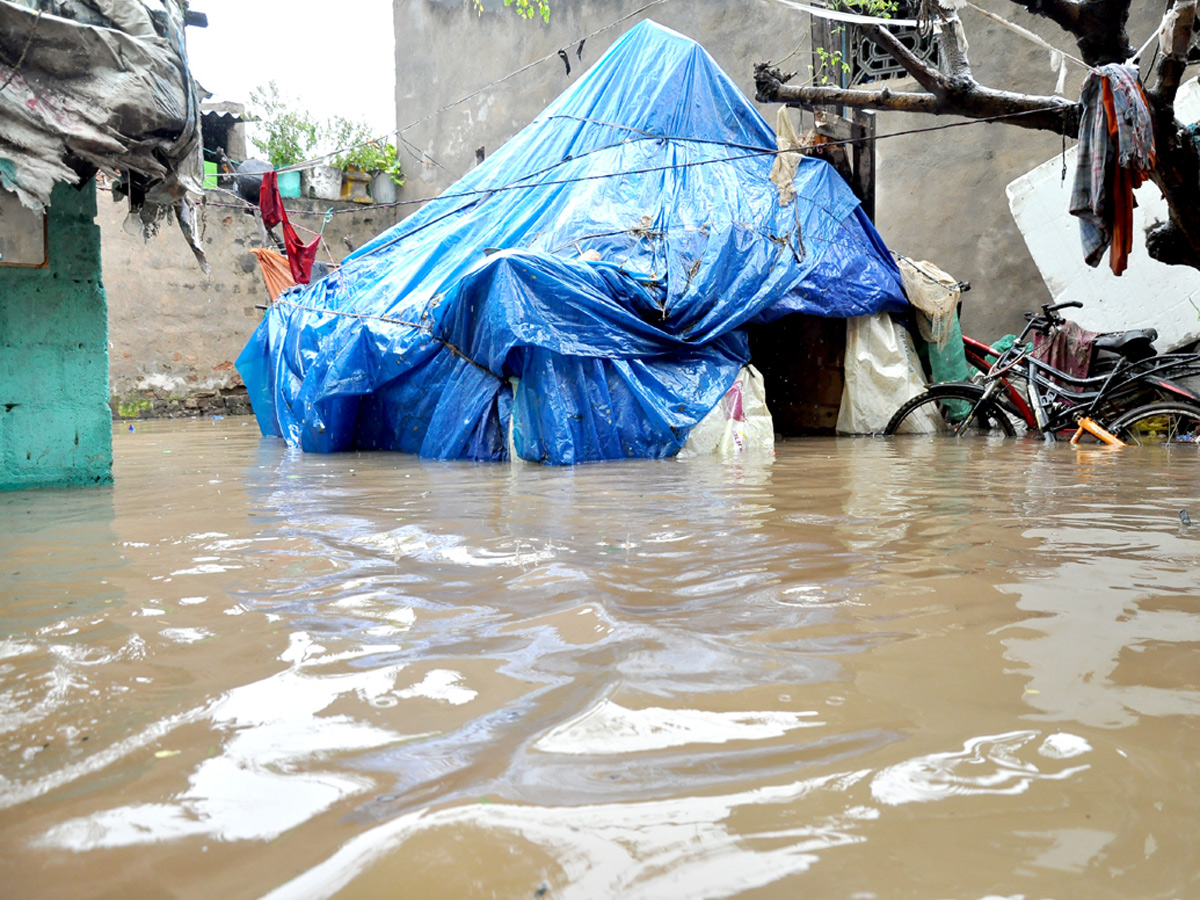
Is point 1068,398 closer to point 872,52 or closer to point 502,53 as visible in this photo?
point 872,52

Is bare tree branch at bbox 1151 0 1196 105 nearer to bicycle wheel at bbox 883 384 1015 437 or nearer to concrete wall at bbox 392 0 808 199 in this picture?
bicycle wheel at bbox 883 384 1015 437

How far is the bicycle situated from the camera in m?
5.16

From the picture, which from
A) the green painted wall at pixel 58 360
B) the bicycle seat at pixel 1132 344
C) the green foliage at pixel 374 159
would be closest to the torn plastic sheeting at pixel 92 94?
the green painted wall at pixel 58 360

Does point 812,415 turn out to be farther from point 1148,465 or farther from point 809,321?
point 1148,465

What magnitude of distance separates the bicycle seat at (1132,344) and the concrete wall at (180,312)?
9.70 meters

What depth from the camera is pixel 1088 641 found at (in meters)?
1.35

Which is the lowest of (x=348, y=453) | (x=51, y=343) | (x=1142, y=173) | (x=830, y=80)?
(x=348, y=453)

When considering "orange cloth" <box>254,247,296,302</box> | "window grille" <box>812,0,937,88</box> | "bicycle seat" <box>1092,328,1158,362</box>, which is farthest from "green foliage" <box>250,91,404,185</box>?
"bicycle seat" <box>1092,328,1158,362</box>

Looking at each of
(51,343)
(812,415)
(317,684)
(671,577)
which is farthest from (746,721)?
(812,415)

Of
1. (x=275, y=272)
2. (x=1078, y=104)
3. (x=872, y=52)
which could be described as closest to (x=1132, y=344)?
(x=1078, y=104)

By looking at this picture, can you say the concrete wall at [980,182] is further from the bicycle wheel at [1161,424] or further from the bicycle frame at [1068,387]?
the bicycle wheel at [1161,424]

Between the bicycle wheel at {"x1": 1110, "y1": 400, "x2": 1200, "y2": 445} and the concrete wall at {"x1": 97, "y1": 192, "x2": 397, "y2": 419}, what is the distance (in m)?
9.95

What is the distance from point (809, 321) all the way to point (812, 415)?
781mm

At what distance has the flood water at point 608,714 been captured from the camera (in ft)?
2.57
